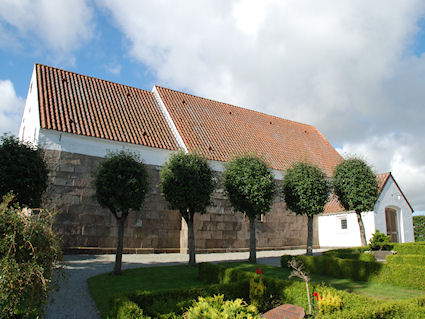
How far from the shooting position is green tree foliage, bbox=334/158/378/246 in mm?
17547

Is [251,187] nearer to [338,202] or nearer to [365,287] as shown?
[365,287]

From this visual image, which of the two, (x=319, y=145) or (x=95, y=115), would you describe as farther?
(x=319, y=145)

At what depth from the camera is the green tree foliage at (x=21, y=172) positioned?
1045cm

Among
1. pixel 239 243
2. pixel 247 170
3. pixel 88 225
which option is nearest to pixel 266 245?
pixel 239 243

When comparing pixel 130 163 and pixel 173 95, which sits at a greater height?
pixel 173 95

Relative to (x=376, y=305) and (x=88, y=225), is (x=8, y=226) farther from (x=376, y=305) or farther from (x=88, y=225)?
(x=88, y=225)

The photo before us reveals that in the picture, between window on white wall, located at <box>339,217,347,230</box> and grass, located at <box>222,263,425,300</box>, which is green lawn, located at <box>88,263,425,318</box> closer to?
grass, located at <box>222,263,425,300</box>

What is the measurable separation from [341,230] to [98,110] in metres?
17.8

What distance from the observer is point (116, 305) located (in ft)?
18.8

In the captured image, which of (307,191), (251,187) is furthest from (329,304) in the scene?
(307,191)

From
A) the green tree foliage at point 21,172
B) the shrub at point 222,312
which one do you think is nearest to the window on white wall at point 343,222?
the green tree foliage at point 21,172

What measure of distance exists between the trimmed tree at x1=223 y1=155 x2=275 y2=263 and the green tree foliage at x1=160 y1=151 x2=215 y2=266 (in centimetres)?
169

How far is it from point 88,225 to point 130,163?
5157 millimetres

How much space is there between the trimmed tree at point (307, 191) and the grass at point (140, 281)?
6496 millimetres
